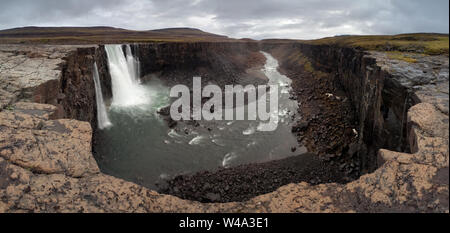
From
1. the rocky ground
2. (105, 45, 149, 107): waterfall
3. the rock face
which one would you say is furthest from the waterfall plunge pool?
the rock face

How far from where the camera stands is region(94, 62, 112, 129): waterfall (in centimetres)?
2071

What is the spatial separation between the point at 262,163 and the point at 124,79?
20430mm

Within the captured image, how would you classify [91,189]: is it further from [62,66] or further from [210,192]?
[62,66]

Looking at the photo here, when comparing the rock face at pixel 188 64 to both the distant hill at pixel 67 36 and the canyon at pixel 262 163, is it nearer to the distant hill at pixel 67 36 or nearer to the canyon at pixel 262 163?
the canyon at pixel 262 163

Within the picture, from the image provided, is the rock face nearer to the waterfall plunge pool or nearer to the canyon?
the waterfall plunge pool

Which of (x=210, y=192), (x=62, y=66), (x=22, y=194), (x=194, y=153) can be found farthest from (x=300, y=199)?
(x=62, y=66)

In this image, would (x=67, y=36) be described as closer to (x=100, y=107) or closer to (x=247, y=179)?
(x=100, y=107)

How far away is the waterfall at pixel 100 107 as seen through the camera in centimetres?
2071

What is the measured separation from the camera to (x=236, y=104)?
2962cm

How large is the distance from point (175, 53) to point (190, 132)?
21782mm

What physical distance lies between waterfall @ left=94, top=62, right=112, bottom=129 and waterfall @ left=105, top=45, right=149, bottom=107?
3270mm

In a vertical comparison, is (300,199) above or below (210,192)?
above
